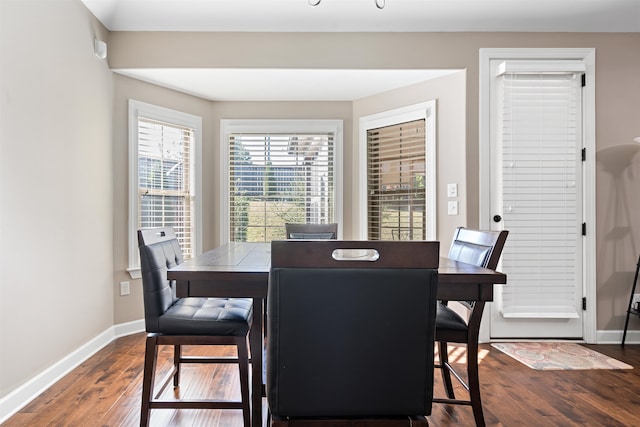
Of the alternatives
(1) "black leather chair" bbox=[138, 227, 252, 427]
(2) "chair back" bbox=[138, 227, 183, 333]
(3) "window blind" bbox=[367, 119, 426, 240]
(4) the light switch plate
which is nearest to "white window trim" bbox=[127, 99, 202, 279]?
(2) "chair back" bbox=[138, 227, 183, 333]

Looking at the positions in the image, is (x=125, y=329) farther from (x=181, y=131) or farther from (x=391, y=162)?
(x=391, y=162)

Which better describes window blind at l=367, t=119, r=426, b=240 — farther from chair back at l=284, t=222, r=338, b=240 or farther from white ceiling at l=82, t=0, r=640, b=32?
chair back at l=284, t=222, r=338, b=240

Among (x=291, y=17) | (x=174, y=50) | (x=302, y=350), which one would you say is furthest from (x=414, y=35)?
(x=302, y=350)

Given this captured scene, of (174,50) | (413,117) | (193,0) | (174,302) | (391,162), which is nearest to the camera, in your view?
(174,302)

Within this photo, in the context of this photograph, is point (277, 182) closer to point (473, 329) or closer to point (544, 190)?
point (544, 190)

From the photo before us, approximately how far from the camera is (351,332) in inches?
38.8

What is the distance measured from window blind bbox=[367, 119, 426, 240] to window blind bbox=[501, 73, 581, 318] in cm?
78

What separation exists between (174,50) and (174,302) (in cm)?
221

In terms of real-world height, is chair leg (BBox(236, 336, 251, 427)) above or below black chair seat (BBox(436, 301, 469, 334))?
below

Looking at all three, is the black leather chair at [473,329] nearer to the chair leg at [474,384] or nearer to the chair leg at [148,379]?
the chair leg at [474,384]

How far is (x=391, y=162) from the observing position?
3.80m

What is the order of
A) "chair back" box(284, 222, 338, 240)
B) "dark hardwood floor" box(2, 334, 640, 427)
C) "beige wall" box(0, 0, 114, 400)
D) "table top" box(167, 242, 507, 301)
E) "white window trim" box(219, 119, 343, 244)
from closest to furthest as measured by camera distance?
"table top" box(167, 242, 507, 301) → "dark hardwood floor" box(2, 334, 640, 427) → "beige wall" box(0, 0, 114, 400) → "chair back" box(284, 222, 338, 240) → "white window trim" box(219, 119, 343, 244)

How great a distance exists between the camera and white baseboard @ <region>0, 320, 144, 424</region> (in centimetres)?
196

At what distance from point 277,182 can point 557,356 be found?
9.63 ft
